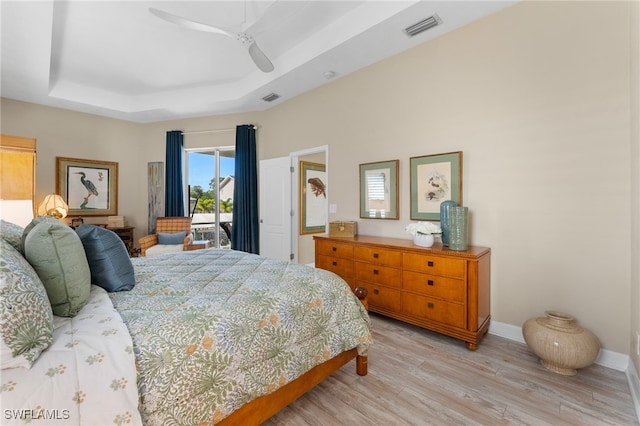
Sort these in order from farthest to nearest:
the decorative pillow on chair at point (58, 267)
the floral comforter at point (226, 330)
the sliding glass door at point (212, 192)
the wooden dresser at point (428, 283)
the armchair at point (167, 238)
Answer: the sliding glass door at point (212, 192) < the armchair at point (167, 238) < the wooden dresser at point (428, 283) < the decorative pillow on chair at point (58, 267) < the floral comforter at point (226, 330)

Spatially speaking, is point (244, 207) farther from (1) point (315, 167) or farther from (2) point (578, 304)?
(2) point (578, 304)

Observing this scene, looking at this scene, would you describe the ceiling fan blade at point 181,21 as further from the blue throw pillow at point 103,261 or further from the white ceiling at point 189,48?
the blue throw pillow at point 103,261

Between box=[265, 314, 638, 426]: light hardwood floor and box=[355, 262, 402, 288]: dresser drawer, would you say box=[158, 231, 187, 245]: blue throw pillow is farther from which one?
box=[265, 314, 638, 426]: light hardwood floor

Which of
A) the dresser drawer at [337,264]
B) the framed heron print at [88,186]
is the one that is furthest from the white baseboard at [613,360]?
the framed heron print at [88,186]

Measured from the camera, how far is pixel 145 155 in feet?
18.0

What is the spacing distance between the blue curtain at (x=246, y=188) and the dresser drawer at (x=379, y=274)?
2532 millimetres

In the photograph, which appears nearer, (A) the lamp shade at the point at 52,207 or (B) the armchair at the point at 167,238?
(A) the lamp shade at the point at 52,207

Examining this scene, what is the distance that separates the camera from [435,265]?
8.20 feet

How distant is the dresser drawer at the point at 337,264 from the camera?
3190mm

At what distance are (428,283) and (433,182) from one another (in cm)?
108

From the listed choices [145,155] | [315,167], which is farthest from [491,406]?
[145,155]

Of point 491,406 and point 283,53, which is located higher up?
point 283,53

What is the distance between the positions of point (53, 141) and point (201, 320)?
5336mm

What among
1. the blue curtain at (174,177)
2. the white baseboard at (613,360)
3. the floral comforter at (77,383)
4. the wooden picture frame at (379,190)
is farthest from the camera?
the blue curtain at (174,177)
